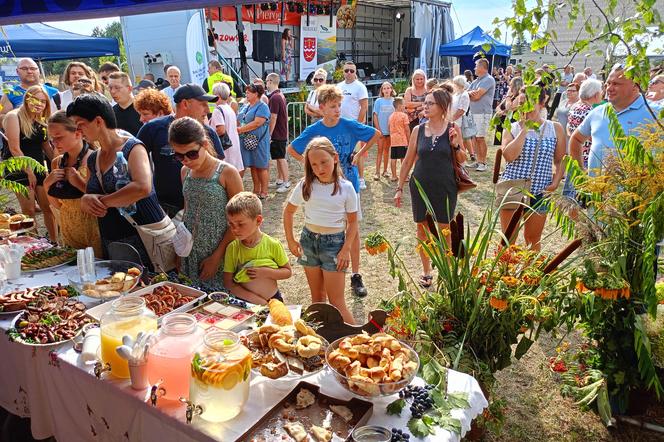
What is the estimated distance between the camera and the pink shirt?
24.1 ft

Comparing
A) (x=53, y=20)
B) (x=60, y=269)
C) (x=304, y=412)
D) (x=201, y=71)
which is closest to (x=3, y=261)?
(x=60, y=269)

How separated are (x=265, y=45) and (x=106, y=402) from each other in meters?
13.5

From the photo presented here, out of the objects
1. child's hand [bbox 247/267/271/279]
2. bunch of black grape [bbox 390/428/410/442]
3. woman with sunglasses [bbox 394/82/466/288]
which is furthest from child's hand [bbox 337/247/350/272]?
bunch of black grape [bbox 390/428/410/442]

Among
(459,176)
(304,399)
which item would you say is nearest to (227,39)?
(459,176)

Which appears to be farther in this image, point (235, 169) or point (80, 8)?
point (235, 169)

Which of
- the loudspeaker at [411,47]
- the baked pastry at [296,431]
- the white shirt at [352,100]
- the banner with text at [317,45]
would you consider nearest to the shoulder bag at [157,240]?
the baked pastry at [296,431]

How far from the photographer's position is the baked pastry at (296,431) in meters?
1.35

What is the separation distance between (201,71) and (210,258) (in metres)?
9.22

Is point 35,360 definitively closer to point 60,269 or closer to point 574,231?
point 60,269

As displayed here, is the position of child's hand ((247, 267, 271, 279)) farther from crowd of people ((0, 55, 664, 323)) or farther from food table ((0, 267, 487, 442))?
food table ((0, 267, 487, 442))

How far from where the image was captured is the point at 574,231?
2389 millimetres

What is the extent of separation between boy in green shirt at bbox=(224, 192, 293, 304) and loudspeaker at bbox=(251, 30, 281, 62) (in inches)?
476

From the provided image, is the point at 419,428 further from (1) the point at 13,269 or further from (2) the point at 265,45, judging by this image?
(2) the point at 265,45

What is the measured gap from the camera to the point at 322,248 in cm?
305
